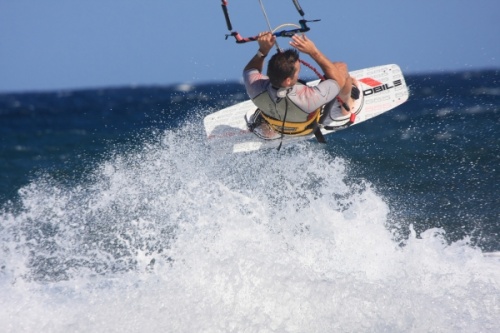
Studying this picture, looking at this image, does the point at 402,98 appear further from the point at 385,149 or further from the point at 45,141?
the point at 45,141

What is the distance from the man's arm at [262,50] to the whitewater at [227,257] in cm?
159

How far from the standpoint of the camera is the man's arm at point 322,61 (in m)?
5.39

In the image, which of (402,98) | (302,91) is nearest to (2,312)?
(302,91)

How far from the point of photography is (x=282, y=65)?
5.36m

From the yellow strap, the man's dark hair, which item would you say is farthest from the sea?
the man's dark hair

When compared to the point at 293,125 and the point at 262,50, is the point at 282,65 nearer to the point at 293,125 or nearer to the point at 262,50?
the point at 262,50

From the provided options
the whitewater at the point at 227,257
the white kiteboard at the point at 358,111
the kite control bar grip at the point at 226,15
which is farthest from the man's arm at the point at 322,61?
the whitewater at the point at 227,257

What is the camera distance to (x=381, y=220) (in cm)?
675

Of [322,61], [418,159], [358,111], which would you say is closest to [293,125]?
[322,61]

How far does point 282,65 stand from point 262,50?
17.3 inches

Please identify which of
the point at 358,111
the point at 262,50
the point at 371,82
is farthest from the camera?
the point at 371,82

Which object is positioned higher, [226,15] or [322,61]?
[226,15]

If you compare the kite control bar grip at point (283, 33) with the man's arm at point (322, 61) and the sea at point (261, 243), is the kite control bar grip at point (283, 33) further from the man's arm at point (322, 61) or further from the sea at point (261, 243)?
Answer: the sea at point (261, 243)

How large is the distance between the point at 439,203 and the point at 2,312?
550 cm
